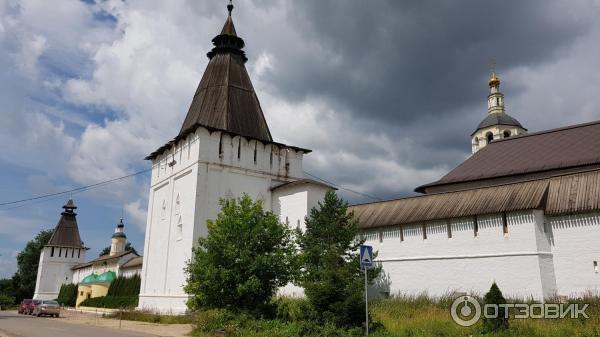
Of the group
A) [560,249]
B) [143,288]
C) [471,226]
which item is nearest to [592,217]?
[560,249]

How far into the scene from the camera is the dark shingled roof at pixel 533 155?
68.8ft

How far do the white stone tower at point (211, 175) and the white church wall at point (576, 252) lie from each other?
1095 cm

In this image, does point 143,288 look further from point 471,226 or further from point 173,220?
point 471,226

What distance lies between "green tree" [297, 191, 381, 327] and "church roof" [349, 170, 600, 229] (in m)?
2.17

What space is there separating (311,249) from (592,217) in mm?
9492

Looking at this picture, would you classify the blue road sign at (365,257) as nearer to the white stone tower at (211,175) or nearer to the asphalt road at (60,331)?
the asphalt road at (60,331)

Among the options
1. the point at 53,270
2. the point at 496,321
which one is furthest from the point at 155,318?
the point at 53,270

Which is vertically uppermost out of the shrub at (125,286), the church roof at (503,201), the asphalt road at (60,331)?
the church roof at (503,201)

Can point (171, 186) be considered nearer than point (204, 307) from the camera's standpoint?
No

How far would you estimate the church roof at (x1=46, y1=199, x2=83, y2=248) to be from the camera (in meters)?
62.0

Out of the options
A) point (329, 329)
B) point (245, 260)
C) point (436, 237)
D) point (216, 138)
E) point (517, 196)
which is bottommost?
point (329, 329)

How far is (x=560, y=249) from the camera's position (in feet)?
52.4

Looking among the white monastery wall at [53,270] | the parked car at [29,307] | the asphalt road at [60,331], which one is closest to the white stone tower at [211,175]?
the asphalt road at [60,331]

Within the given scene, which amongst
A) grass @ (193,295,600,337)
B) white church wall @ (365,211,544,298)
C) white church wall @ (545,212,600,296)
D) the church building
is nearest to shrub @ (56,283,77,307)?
the church building
